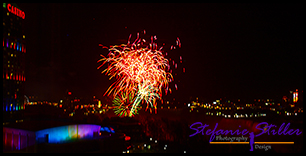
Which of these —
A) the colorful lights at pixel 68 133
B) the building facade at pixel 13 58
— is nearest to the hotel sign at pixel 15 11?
the building facade at pixel 13 58

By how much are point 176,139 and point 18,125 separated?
1313 cm

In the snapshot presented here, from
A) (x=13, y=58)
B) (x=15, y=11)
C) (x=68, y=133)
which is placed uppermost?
(x=15, y=11)

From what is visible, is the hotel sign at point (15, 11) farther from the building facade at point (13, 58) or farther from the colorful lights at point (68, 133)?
the colorful lights at point (68, 133)

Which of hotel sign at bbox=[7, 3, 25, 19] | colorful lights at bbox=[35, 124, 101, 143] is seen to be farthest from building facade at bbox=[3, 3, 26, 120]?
colorful lights at bbox=[35, 124, 101, 143]

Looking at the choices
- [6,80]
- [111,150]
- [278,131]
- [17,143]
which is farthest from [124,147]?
[6,80]

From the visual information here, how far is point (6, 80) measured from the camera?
26125mm

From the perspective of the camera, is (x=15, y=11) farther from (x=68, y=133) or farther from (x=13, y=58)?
(x=68, y=133)

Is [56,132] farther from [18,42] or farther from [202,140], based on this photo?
[18,42]

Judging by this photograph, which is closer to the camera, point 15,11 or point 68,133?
point 68,133

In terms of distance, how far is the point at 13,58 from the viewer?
87.4 feet

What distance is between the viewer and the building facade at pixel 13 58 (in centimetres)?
2554

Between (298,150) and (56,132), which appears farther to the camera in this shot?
(298,150)

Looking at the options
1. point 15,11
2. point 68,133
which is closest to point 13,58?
point 15,11

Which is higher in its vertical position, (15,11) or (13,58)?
(15,11)
